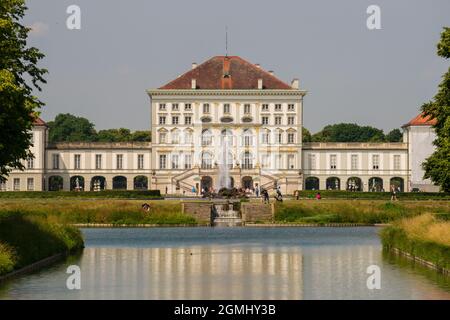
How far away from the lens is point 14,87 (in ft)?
103

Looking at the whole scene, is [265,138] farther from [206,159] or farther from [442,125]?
[442,125]

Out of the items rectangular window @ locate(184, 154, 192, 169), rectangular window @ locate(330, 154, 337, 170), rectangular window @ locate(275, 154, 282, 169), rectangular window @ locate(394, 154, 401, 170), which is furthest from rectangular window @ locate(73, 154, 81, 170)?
rectangular window @ locate(394, 154, 401, 170)

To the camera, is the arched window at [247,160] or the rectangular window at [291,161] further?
the rectangular window at [291,161]

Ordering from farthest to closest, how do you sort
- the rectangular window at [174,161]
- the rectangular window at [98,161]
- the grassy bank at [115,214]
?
the rectangular window at [98,161] < the rectangular window at [174,161] < the grassy bank at [115,214]

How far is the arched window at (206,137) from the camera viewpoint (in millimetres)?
111688

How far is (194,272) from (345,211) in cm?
3396

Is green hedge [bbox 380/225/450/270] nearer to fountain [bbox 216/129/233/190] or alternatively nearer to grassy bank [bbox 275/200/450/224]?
grassy bank [bbox 275/200/450/224]

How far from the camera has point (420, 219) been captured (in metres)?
41.5

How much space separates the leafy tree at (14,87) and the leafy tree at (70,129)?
117 m

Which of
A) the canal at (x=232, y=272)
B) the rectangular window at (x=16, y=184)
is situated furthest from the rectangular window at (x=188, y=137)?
the canal at (x=232, y=272)

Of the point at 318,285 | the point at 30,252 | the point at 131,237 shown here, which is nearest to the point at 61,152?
the point at 131,237

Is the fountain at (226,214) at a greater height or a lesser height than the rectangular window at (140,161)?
lesser

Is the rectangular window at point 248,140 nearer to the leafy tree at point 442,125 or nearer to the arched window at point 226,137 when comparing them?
the arched window at point 226,137

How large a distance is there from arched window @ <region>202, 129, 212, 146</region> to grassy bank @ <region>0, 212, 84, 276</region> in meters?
67.6
